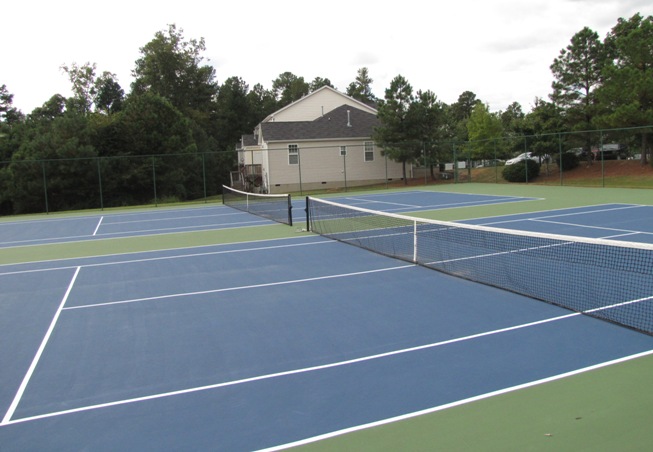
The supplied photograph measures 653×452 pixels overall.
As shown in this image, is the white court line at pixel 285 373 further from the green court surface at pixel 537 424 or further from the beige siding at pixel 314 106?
the beige siding at pixel 314 106

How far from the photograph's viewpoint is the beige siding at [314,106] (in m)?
47.8

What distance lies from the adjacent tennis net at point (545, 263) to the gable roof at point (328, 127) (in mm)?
25640

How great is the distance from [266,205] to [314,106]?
89.2 ft

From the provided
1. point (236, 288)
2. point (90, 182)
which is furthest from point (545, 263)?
point (90, 182)

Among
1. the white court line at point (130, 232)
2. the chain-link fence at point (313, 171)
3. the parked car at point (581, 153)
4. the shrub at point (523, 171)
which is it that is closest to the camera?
the white court line at point (130, 232)

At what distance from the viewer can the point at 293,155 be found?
38312mm

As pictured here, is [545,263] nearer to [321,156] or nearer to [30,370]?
[30,370]

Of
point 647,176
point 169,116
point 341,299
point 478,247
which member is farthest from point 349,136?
point 341,299

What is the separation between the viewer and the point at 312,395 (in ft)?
16.3

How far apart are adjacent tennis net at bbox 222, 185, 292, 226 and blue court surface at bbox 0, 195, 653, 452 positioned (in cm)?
831

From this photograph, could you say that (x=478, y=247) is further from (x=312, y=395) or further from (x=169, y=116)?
(x=169, y=116)

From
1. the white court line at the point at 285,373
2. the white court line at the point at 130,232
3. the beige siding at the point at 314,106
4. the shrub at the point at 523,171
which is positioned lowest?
the white court line at the point at 285,373

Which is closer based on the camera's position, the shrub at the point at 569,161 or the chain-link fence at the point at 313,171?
the chain-link fence at the point at 313,171

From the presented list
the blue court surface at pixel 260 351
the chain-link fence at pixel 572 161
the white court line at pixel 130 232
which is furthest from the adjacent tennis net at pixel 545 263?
the chain-link fence at pixel 572 161
